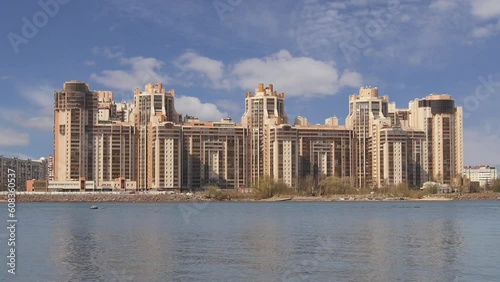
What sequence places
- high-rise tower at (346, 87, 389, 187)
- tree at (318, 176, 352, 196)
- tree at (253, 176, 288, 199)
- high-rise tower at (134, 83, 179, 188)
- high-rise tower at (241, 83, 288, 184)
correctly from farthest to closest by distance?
high-rise tower at (346, 87, 389, 187) → high-rise tower at (241, 83, 288, 184) → high-rise tower at (134, 83, 179, 188) → tree at (318, 176, 352, 196) → tree at (253, 176, 288, 199)

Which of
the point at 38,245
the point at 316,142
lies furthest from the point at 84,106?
the point at 38,245

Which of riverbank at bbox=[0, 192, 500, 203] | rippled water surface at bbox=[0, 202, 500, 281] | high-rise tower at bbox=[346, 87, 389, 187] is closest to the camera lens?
rippled water surface at bbox=[0, 202, 500, 281]

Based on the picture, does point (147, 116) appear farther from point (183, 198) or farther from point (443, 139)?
point (443, 139)

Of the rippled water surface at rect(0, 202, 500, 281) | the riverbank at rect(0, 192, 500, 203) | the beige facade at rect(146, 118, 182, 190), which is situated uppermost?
the beige facade at rect(146, 118, 182, 190)

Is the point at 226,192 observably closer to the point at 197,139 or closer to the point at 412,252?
the point at 197,139

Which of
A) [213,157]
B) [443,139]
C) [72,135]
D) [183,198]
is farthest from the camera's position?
[443,139]

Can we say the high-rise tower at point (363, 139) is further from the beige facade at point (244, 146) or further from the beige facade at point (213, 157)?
the beige facade at point (213, 157)

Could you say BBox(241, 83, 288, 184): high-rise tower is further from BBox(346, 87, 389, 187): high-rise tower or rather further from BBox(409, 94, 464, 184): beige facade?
BBox(409, 94, 464, 184): beige facade

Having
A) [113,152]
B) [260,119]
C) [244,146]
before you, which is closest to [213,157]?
[244,146]

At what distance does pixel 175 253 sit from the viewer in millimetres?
40906

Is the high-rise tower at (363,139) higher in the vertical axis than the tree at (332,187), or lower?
higher

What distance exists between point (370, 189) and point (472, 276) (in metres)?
153

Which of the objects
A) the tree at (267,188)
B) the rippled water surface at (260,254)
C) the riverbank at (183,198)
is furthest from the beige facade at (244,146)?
the rippled water surface at (260,254)

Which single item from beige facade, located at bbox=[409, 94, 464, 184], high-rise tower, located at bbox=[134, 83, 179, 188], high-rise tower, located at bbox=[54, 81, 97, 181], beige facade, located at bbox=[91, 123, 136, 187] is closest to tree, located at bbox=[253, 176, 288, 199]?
high-rise tower, located at bbox=[134, 83, 179, 188]
